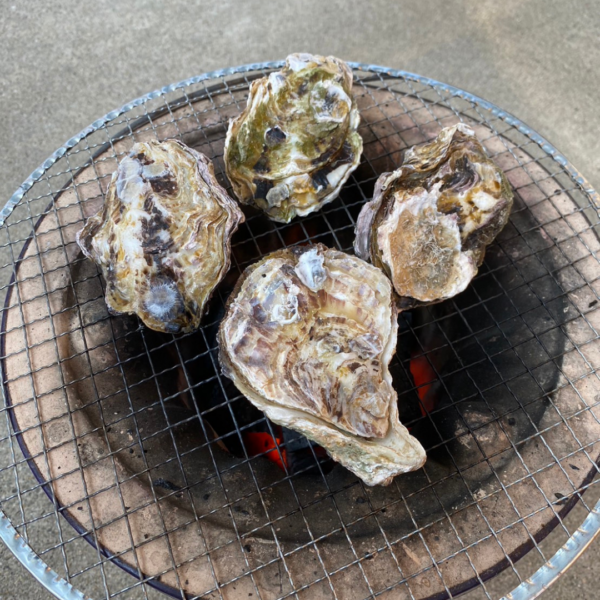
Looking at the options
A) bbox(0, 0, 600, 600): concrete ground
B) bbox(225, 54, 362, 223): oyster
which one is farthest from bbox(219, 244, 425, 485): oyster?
bbox(0, 0, 600, 600): concrete ground

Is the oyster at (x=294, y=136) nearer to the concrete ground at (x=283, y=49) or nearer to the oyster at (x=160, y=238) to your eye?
the oyster at (x=160, y=238)

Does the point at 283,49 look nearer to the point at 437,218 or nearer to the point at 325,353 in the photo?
the point at 437,218

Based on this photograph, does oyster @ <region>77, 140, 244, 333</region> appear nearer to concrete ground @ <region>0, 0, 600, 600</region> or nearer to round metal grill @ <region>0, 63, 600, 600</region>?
round metal grill @ <region>0, 63, 600, 600</region>

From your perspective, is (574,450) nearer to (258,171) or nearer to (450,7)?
(258,171)

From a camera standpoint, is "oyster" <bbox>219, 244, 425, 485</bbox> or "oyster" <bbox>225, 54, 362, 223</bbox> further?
"oyster" <bbox>225, 54, 362, 223</bbox>

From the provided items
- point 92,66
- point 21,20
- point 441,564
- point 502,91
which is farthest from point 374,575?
point 21,20

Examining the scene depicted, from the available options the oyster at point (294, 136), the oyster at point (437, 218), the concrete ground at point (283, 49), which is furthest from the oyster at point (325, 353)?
the concrete ground at point (283, 49)
